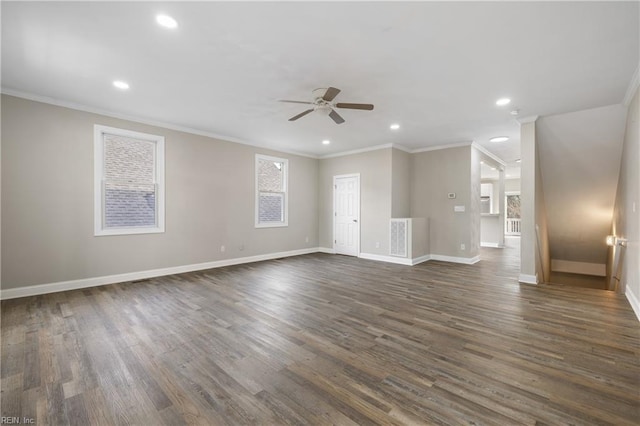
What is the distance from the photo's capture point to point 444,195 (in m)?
6.42

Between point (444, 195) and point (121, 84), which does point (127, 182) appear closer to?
point (121, 84)

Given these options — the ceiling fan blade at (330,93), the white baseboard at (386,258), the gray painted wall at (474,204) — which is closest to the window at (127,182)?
the ceiling fan blade at (330,93)

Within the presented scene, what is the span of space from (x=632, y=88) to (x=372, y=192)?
4.31m

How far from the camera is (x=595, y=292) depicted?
4.00m

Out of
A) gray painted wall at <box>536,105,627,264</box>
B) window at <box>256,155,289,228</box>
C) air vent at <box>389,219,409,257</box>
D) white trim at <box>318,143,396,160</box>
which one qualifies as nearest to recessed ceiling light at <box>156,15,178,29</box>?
window at <box>256,155,289,228</box>

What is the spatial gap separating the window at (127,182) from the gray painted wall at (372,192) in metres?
4.22

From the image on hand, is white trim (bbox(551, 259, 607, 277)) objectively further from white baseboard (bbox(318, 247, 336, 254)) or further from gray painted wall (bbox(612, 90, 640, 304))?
white baseboard (bbox(318, 247, 336, 254))

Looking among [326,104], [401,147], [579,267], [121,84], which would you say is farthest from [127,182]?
[579,267]

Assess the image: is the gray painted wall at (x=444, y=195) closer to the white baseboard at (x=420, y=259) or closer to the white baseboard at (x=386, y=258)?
the white baseboard at (x=420, y=259)

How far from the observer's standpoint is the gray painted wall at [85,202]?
3.67 m

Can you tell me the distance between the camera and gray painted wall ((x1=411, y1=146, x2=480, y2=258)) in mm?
6105

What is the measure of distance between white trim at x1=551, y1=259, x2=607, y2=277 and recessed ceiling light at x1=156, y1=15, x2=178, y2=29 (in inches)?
363

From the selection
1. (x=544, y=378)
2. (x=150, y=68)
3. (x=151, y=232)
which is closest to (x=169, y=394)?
(x=544, y=378)

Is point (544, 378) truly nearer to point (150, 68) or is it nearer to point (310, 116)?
point (310, 116)
